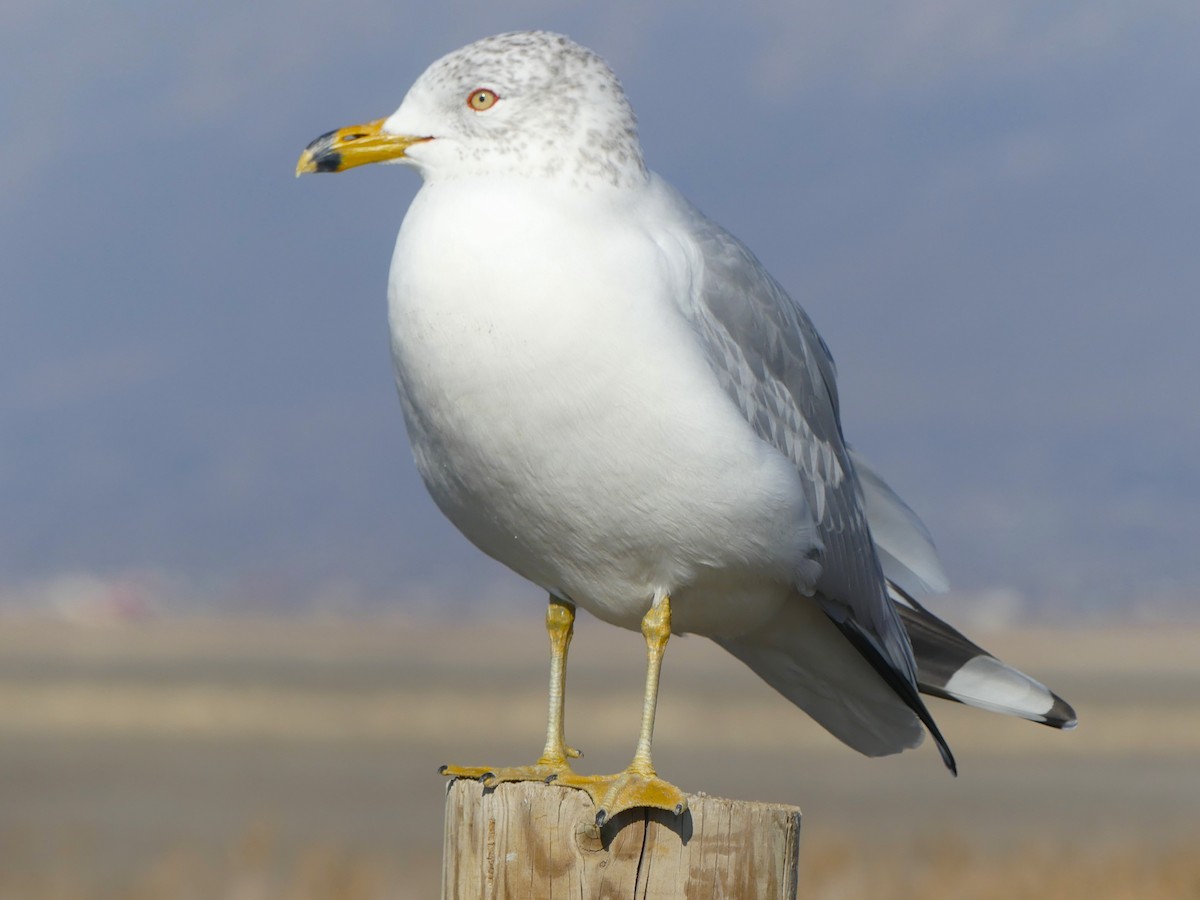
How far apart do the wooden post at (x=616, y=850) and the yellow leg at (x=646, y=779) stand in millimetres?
28

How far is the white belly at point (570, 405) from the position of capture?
420 cm

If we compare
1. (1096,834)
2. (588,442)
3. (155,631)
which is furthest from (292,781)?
(155,631)

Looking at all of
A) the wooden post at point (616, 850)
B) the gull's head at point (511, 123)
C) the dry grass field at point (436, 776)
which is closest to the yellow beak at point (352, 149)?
the gull's head at point (511, 123)

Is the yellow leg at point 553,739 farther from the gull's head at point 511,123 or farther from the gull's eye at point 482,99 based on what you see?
the gull's eye at point 482,99

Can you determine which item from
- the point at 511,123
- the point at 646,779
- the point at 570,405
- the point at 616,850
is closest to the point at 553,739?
the point at 646,779

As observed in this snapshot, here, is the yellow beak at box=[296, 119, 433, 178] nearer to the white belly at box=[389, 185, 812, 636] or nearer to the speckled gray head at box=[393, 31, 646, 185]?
the speckled gray head at box=[393, 31, 646, 185]

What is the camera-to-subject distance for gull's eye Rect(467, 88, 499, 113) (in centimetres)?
452

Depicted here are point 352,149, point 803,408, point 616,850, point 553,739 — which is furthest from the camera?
point 803,408

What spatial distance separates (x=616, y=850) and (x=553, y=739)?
760 mm

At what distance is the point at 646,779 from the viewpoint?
414cm

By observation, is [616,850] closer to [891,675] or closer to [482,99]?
[891,675]

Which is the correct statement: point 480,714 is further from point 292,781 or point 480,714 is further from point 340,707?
point 292,781

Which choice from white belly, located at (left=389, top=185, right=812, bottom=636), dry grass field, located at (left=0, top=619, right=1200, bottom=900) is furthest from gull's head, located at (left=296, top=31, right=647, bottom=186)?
dry grass field, located at (left=0, top=619, right=1200, bottom=900)

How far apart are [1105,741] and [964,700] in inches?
793
